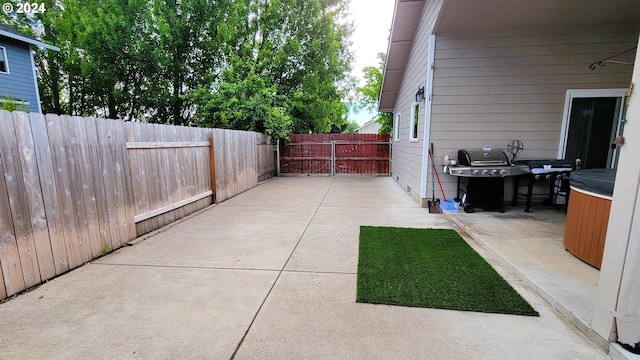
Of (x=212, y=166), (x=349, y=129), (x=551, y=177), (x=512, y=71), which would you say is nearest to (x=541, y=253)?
(x=551, y=177)

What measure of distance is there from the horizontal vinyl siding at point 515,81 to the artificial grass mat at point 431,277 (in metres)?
2.57

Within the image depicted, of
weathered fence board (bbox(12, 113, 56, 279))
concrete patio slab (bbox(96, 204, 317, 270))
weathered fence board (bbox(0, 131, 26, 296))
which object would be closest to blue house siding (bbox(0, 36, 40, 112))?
concrete patio slab (bbox(96, 204, 317, 270))

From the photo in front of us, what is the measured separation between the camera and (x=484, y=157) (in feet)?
16.1

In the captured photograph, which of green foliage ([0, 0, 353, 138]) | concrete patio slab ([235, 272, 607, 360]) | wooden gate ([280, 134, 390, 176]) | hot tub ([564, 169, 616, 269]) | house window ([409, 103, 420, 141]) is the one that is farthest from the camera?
green foliage ([0, 0, 353, 138])

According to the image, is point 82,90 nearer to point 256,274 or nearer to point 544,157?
point 256,274

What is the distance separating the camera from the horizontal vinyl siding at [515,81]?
16.5ft

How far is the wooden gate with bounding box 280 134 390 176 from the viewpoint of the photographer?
38.9 ft

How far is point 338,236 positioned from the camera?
4.18 meters

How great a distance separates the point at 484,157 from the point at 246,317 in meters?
4.59

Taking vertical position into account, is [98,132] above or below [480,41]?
below

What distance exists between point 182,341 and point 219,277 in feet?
3.17

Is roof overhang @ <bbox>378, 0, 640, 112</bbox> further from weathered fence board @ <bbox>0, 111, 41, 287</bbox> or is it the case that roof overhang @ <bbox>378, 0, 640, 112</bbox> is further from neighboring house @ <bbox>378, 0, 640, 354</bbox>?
weathered fence board @ <bbox>0, 111, 41, 287</bbox>

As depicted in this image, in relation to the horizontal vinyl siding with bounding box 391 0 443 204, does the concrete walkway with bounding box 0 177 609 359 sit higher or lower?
lower

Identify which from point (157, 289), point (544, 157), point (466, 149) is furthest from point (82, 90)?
point (544, 157)
